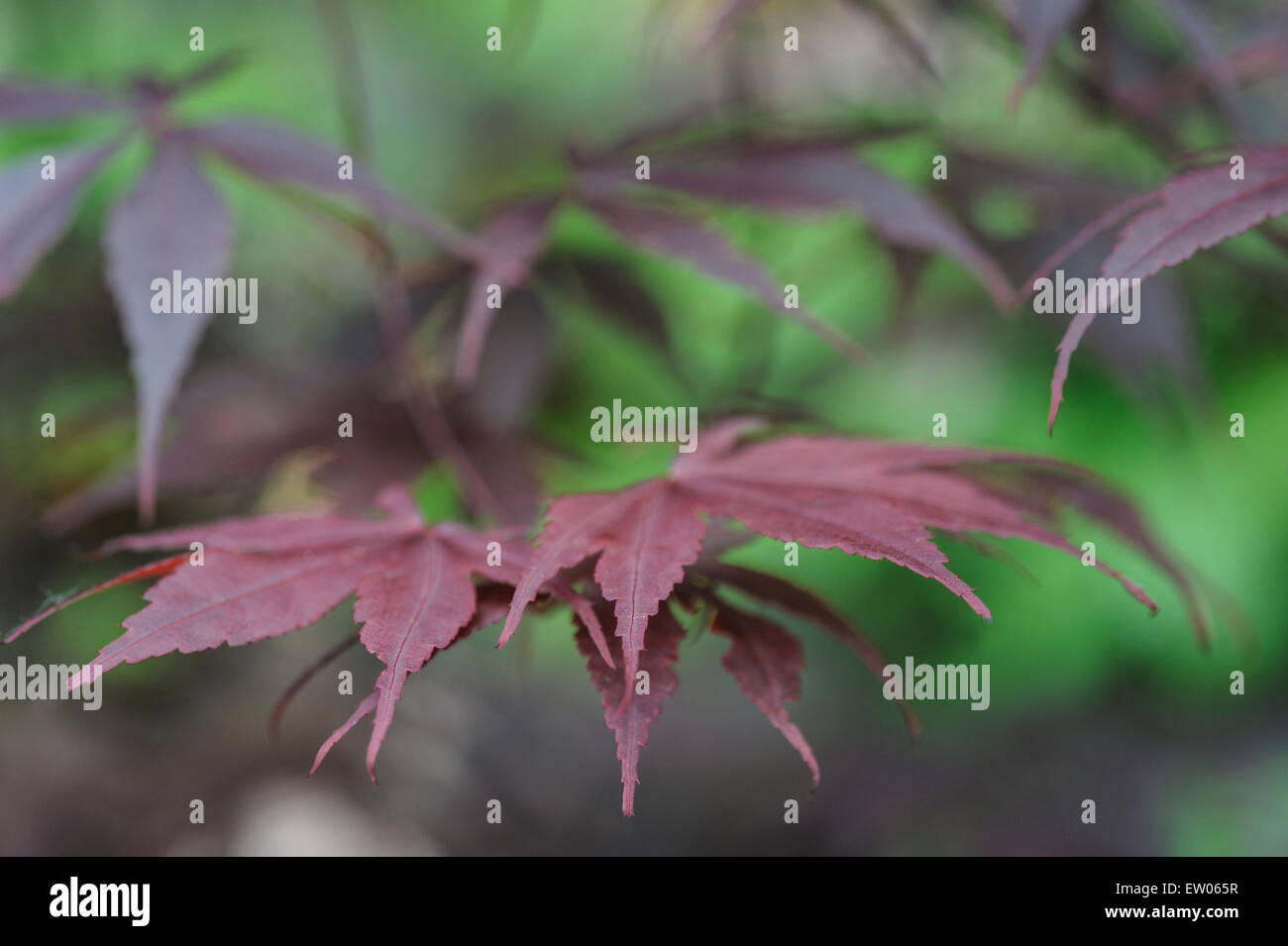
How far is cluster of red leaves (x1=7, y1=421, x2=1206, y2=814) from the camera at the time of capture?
367 mm

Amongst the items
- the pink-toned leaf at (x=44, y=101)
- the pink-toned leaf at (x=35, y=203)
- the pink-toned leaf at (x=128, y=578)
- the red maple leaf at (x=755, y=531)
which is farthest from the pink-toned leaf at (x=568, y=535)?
the pink-toned leaf at (x=44, y=101)

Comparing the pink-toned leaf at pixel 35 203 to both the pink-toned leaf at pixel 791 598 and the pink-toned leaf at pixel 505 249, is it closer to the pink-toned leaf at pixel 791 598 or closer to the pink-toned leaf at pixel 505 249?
the pink-toned leaf at pixel 505 249

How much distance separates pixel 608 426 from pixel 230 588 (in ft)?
1.99

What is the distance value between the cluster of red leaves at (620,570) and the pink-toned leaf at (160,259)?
0.24 ft

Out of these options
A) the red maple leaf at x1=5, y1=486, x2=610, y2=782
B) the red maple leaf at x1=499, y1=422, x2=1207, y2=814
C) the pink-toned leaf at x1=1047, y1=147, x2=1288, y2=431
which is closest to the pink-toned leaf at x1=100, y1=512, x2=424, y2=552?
the red maple leaf at x1=5, y1=486, x2=610, y2=782

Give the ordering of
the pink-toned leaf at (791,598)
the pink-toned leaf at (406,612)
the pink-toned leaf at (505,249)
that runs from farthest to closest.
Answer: the pink-toned leaf at (505,249) < the pink-toned leaf at (791,598) < the pink-toned leaf at (406,612)

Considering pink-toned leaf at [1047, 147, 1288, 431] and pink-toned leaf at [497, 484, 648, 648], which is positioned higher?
pink-toned leaf at [1047, 147, 1288, 431]

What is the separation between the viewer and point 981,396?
45.3 inches

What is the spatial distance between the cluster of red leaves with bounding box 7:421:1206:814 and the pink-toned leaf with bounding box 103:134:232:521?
0.07 m

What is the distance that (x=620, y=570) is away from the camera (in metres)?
0.38

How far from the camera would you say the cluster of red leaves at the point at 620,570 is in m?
0.37

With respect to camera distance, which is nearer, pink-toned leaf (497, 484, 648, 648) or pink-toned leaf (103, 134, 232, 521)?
pink-toned leaf (497, 484, 648, 648)

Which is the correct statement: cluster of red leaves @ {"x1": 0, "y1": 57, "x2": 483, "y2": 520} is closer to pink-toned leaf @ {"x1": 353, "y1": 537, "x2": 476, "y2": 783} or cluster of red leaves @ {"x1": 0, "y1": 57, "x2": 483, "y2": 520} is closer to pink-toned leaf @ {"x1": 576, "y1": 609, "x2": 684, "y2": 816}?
pink-toned leaf @ {"x1": 353, "y1": 537, "x2": 476, "y2": 783}
